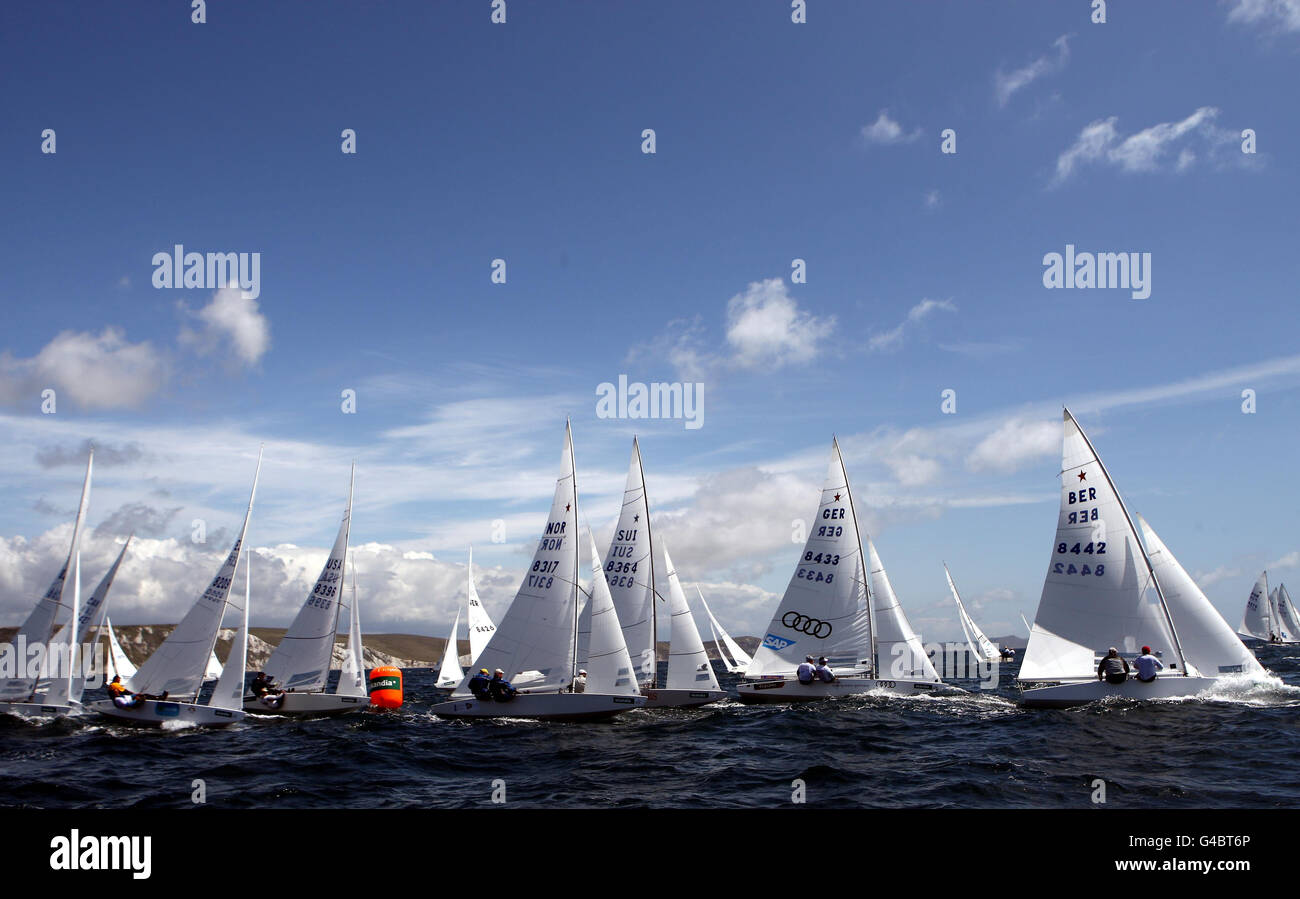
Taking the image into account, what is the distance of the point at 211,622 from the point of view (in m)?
32.2

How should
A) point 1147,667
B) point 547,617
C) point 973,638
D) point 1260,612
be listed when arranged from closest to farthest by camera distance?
point 1147,667 → point 547,617 → point 973,638 → point 1260,612

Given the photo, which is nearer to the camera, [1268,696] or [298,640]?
[1268,696]

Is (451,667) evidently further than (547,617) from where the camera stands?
Yes

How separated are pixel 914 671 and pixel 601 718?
16098 mm

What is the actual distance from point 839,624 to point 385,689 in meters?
23.1

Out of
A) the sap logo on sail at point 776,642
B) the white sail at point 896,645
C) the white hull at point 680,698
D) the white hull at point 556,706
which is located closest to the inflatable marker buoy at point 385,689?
the white hull at point 556,706

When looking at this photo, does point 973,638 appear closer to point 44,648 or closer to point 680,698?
point 680,698

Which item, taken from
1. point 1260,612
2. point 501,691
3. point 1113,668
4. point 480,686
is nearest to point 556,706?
point 501,691

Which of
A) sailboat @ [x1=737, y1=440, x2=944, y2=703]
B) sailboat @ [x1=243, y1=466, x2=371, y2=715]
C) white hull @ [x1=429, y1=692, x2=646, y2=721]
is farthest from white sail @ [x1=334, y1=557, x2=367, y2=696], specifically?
sailboat @ [x1=737, y1=440, x2=944, y2=703]

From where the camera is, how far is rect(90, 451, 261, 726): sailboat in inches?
1193

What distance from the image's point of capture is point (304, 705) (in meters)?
35.8
